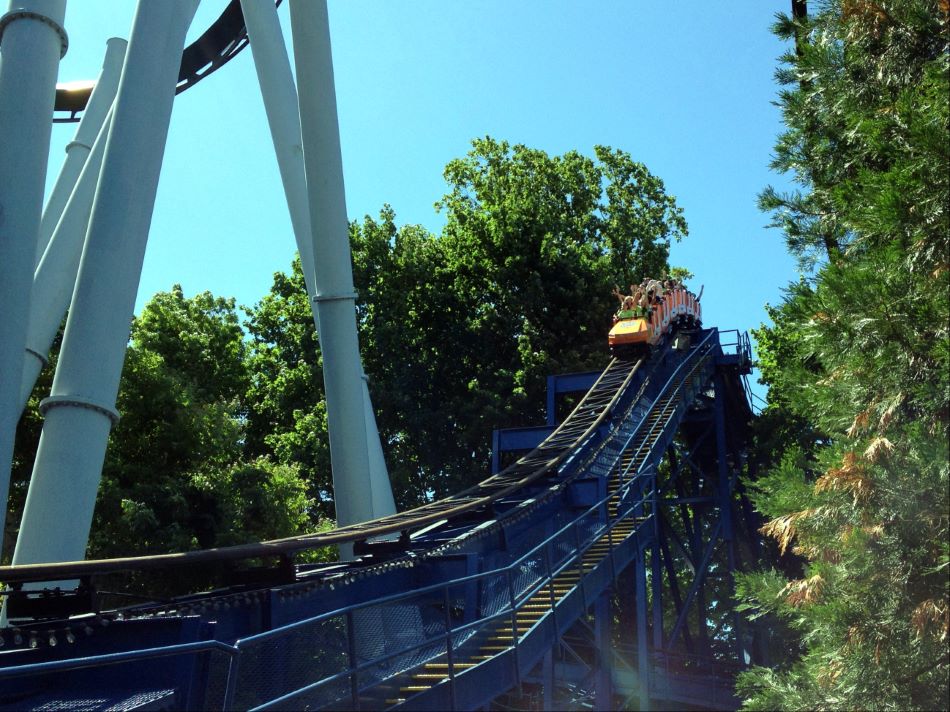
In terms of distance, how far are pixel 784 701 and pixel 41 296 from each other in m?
11.0

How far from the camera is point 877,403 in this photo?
564 cm

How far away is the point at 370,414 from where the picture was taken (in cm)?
1538

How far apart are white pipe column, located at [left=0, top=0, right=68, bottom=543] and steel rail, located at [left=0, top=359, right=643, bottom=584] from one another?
5.06ft

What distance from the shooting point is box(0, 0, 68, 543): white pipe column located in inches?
336

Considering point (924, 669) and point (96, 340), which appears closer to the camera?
point (924, 669)

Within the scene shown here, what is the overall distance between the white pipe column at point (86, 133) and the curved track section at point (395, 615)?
7834mm

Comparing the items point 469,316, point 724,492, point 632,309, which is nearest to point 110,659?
point 632,309

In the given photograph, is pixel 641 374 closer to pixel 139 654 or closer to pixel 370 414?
pixel 370 414

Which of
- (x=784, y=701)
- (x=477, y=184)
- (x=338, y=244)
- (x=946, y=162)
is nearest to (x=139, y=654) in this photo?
(x=784, y=701)

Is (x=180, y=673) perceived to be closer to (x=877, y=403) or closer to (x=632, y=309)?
(x=877, y=403)

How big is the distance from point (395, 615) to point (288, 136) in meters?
9.69

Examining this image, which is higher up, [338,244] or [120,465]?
[338,244]

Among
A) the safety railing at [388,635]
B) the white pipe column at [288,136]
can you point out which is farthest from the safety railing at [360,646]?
the white pipe column at [288,136]

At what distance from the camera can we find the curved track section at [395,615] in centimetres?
597
